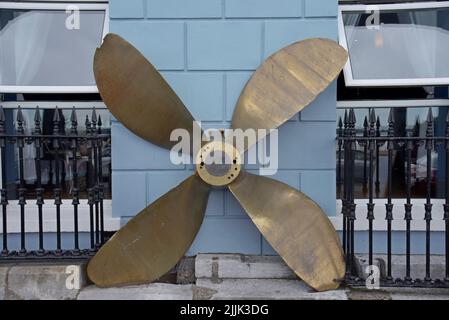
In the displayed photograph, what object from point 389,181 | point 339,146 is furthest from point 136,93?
point 389,181

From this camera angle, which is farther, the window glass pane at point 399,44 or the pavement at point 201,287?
the window glass pane at point 399,44

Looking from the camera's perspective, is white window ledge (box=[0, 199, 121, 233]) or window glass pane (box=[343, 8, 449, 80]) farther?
window glass pane (box=[343, 8, 449, 80])

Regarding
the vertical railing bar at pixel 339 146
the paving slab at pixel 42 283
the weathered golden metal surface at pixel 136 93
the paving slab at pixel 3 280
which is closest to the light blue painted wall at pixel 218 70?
the vertical railing bar at pixel 339 146

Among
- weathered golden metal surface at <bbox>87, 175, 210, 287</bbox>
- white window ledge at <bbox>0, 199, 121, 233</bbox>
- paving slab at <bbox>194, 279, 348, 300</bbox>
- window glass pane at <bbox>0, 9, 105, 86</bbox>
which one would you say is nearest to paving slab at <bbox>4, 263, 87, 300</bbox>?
weathered golden metal surface at <bbox>87, 175, 210, 287</bbox>

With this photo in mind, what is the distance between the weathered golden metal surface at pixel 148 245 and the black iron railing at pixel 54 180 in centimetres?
21

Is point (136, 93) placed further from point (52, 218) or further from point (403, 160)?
point (403, 160)

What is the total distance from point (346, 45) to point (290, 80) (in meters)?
0.61

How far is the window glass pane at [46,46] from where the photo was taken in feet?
10.2

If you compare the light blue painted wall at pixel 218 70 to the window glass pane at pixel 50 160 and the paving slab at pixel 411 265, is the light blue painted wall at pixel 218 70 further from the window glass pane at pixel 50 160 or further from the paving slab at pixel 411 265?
the paving slab at pixel 411 265

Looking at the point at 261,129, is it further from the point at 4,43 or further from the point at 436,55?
the point at 4,43

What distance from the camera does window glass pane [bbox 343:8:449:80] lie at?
3.08 m

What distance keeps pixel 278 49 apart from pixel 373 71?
67 cm

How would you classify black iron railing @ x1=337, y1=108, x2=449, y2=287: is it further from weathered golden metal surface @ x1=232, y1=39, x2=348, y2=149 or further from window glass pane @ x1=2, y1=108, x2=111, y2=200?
window glass pane @ x1=2, y1=108, x2=111, y2=200

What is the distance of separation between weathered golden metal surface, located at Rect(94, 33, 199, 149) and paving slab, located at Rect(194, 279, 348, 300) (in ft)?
2.95
